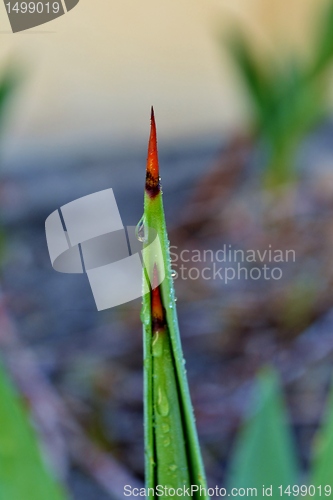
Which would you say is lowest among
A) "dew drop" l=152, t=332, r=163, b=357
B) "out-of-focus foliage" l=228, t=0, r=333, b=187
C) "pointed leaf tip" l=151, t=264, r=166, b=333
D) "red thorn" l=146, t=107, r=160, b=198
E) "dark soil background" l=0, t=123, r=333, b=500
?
"dark soil background" l=0, t=123, r=333, b=500

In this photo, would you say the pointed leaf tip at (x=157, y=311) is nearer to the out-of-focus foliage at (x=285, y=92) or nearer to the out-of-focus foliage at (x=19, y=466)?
the out-of-focus foliage at (x=19, y=466)

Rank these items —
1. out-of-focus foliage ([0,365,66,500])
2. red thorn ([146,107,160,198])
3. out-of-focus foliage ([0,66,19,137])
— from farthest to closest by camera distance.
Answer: out-of-focus foliage ([0,66,19,137])
out-of-focus foliage ([0,365,66,500])
red thorn ([146,107,160,198])

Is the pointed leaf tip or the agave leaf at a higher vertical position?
the pointed leaf tip

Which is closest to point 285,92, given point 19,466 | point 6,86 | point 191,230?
point 191,230

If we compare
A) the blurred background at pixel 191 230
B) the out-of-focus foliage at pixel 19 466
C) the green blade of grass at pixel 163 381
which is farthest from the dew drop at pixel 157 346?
the blurred background at pixel 191 230

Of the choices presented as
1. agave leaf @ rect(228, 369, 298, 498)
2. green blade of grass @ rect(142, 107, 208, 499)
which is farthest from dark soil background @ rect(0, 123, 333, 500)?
green blade of grass @ rect(142, 107, 208, 499)

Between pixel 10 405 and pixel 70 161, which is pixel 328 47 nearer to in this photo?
pixel 70 161

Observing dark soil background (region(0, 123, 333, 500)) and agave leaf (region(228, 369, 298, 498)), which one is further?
dark soil background (region(0, 123, 333, 500))

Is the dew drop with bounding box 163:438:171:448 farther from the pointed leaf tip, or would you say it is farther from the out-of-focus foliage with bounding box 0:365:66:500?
the out-of-focus foliage with bounding box 0:365:66:500

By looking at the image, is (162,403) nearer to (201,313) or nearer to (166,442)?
(166,442)
